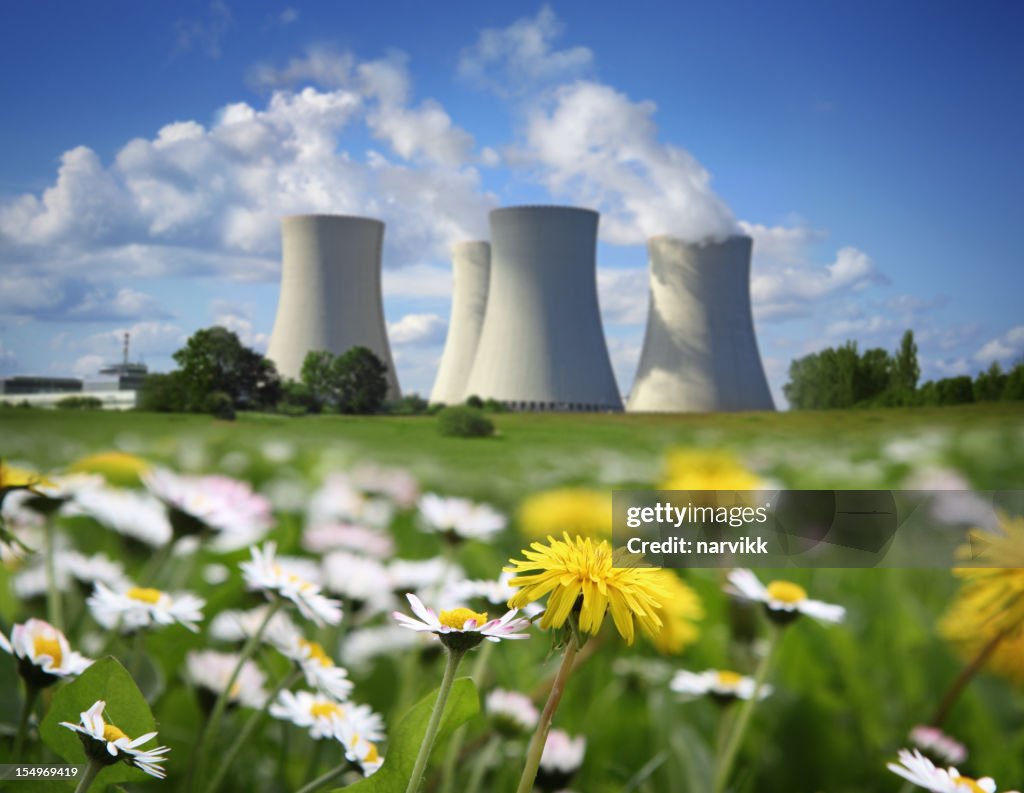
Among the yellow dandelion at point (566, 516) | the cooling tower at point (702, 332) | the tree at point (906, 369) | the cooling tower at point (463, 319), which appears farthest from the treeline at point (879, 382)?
the cooling tower at point (463, 319)

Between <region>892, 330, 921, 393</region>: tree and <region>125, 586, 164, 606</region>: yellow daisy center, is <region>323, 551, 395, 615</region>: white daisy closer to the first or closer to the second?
<region>125, 586, 164, 606</region>: yellow daisy center

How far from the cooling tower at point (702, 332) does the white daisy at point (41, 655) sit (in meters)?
3.03

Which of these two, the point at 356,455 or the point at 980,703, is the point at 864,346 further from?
the point at 980,703

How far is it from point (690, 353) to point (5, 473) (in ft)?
10.2

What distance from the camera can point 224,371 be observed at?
1.90 metres

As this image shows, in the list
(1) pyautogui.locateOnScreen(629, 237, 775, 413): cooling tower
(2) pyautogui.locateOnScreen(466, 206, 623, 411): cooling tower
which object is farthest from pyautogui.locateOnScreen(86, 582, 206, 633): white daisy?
(2) pyautogui.locateOnScreen(466, 206, 623, 411): cooling tower

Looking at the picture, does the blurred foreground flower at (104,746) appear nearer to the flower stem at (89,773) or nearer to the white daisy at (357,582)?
the flower stem at (89,773)

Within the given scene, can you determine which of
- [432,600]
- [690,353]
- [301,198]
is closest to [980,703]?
[432,600]

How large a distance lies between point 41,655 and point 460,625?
9 centimetres

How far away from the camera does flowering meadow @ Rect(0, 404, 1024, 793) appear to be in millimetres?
113

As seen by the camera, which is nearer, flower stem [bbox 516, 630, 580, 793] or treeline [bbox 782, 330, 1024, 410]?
flower stem [bbox 516, 630, 580, 793]

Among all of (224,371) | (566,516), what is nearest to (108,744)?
(566,516)

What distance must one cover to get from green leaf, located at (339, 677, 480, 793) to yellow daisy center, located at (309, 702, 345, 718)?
44 mm

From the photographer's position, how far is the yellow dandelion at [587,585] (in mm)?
88
